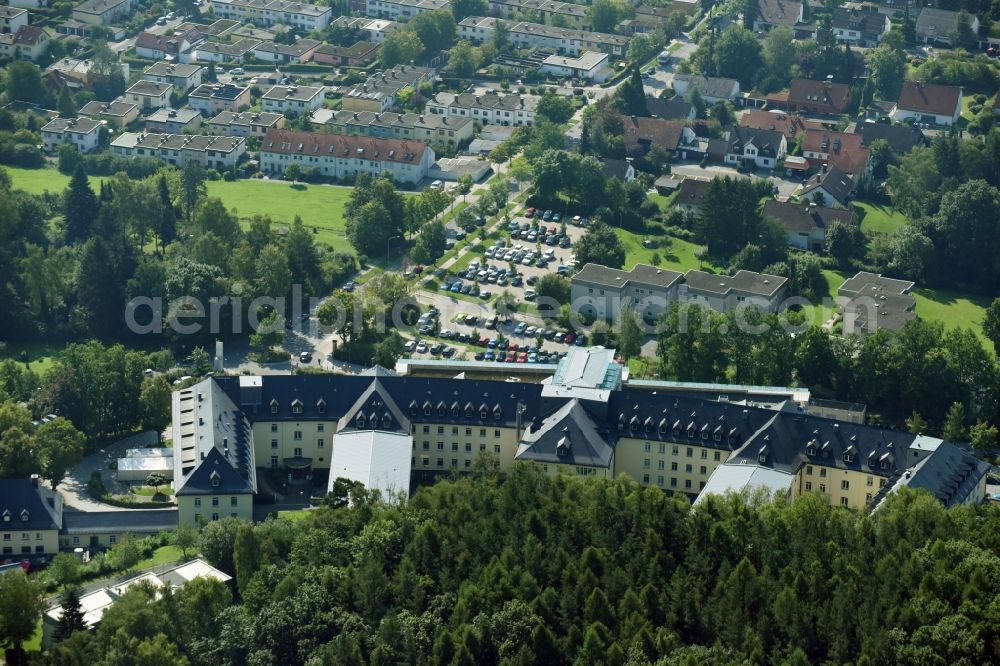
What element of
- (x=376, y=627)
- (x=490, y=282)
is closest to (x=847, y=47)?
(x=490, y=282)

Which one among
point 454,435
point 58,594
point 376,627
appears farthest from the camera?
point 454,435

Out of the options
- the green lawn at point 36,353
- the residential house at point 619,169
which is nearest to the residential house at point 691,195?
the residential house at point 619,169

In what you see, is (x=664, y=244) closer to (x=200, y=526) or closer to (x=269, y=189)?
(x=269, y=189)

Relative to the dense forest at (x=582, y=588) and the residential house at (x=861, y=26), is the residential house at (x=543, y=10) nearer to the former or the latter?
the residential house at (x=861, y=26)

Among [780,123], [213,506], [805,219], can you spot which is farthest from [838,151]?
[213,506]

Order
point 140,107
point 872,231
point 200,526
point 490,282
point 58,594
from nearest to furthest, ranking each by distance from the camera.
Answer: point 58,594 < point 200,526 < point 490,282 < point 872,231 < point 140,107

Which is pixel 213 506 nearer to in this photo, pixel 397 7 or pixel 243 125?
pixel 243 125
